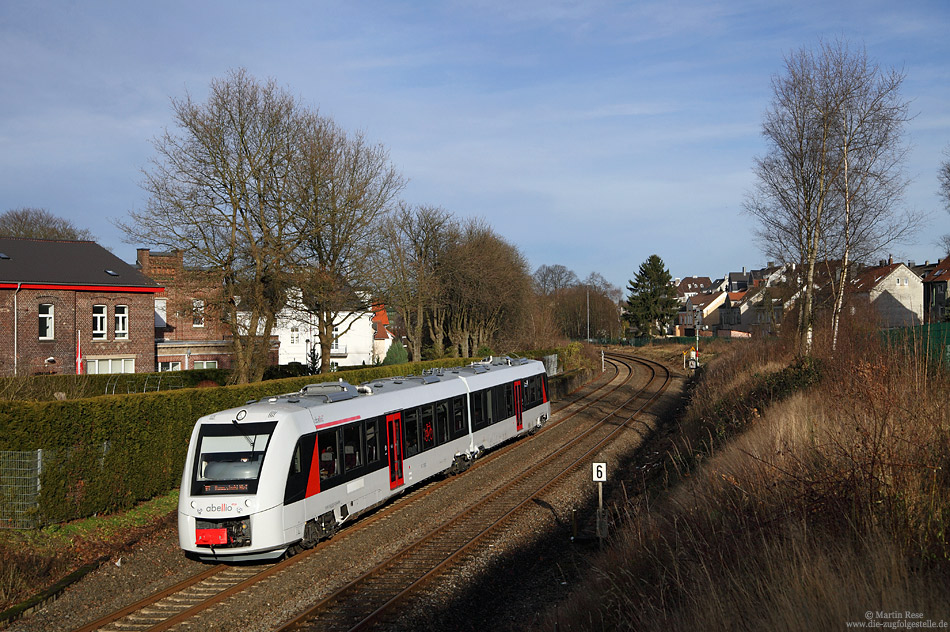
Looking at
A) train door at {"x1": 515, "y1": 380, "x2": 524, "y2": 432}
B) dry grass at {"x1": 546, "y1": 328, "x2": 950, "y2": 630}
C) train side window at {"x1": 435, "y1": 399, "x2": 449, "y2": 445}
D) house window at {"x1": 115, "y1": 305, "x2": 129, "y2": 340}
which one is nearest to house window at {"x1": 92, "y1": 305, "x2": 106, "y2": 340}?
house window at {"x1": 115, "y1": 305, "x2": 129, "y2": 340}

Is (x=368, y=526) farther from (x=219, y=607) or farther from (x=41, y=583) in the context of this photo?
(x=41, y=583)

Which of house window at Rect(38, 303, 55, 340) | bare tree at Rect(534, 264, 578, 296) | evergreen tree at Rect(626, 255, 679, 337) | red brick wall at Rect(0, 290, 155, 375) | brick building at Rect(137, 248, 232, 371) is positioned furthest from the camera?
bare tree at Rect(534, 264, 578, 296)

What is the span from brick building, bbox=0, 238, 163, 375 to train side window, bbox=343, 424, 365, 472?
23.4 metres

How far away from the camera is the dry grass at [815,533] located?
491cm

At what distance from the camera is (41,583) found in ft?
32.3

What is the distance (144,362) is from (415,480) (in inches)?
994

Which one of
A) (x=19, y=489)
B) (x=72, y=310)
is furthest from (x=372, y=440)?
(x=72, y=310)

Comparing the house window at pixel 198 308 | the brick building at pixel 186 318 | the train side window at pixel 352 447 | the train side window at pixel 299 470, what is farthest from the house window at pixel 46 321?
the train side window at pixel 299 470

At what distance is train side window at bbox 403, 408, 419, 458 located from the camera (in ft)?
48.8

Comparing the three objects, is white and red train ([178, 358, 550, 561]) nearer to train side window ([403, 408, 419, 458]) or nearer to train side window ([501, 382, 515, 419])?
train side window ([403, 408, 419, 458])

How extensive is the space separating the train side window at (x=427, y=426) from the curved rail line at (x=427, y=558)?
1891 millimetres

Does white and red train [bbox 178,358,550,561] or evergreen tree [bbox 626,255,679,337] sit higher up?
evergreen tree [bbox 626,255,679,337]

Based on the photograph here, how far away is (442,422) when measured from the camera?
55.5 ft

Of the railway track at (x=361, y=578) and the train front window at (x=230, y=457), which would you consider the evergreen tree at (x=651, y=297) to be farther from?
the train front window at (x=230, y=457)
